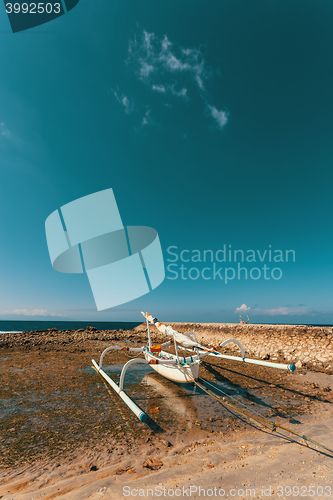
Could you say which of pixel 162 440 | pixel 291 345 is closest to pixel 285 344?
Answer: pixel 291 345

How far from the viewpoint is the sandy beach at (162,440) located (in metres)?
4.39

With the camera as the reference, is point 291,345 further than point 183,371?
Yes

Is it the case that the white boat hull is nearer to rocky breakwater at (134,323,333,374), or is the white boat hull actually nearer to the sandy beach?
the sandy beach

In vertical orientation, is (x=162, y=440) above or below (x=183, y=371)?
below

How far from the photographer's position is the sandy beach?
439cm

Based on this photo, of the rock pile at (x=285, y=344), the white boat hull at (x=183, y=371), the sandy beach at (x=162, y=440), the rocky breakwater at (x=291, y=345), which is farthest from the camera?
the rock pile at (x=285, y=344)

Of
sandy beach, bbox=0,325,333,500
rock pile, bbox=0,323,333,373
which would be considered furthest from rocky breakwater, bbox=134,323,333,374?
sandy beach, bbox=0,325,333,500

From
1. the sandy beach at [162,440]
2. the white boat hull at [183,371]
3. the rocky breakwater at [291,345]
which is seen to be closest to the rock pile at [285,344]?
the rocky breakwater at [291,345]

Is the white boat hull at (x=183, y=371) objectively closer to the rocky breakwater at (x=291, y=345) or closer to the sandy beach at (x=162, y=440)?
the sandy beach at (x=162, y=440)

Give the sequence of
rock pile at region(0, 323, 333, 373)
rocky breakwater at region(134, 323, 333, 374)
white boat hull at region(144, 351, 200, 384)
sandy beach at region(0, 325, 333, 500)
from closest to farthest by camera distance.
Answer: sandy beach at region(0, 325, 333, 500) < white boat hull at region(144, 351, 200, 384) < rocky breakwater at region(134, 323, 333, 374) < rock pile at region(0, 323, 333, 373)

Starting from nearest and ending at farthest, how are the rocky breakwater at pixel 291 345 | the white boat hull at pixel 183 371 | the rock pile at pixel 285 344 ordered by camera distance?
the white boat hull at pixel 183 371
the rocky breakwater at pixel 291 345
the rock pile at pixel 285 344

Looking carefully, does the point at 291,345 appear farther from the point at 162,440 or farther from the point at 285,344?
the point at 162,440

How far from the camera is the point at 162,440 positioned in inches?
254

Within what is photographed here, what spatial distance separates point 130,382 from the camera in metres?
12.1
